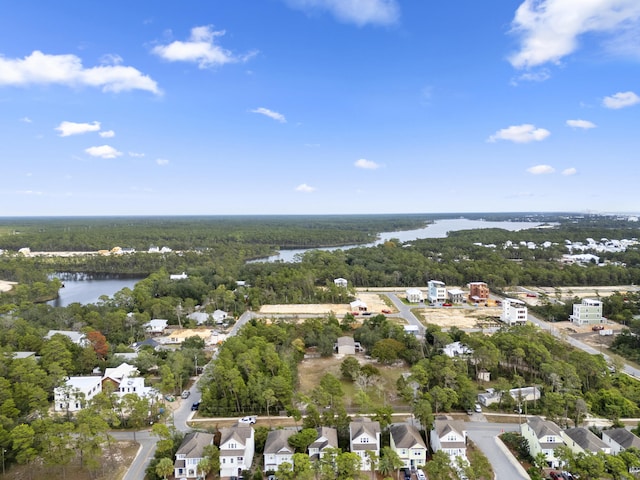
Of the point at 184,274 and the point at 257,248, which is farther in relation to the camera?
the point at 257,248

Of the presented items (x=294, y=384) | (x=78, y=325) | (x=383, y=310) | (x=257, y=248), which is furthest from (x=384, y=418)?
(x=257, y=248)

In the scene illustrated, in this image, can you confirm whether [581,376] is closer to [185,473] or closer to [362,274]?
[185,473]

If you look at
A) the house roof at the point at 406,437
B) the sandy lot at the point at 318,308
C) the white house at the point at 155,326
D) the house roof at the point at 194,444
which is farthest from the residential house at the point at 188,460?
the sandy lot at the point at 318,308

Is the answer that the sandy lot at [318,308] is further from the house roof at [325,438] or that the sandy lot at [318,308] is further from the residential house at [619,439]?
the residential house at [619,439]

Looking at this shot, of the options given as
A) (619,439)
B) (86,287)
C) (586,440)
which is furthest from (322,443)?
(86,287)

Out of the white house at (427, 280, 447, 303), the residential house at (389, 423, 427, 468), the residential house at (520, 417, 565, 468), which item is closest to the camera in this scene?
the residential house at (520, 417, 565, 468)

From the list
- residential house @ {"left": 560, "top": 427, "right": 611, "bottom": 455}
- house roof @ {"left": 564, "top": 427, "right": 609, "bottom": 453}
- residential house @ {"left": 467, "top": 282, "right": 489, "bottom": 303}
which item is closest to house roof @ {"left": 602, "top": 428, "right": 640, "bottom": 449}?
residential house @ {"left": 560, "top": 427, "right": 611, "bottom": 455}

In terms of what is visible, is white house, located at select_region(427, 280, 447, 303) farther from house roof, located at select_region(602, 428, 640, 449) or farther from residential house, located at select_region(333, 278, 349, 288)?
house roof, located at select_region(602, 428, 640, 449)
